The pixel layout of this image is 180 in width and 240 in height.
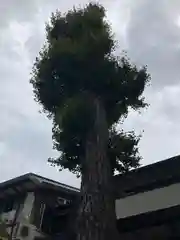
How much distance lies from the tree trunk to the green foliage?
0.42m

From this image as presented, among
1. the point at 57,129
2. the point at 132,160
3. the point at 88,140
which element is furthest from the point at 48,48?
the point at 132,160

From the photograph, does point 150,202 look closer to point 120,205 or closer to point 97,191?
point 120,205

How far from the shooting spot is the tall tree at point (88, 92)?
12.0 metres

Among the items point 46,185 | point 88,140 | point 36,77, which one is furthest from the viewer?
point 46,185

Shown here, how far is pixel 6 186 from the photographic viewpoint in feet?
50.9

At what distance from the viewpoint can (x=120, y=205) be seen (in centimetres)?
1304

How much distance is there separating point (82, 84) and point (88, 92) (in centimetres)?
30

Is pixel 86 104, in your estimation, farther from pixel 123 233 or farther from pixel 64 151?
pixel 123 233

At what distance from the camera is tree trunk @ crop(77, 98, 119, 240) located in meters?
10.6

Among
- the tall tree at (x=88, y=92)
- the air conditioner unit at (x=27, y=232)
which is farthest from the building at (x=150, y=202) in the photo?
the air conditioner unit at (x=27, y=232)

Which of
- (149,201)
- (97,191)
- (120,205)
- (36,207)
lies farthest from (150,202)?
(36,207)

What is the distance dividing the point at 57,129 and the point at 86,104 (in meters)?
1.57

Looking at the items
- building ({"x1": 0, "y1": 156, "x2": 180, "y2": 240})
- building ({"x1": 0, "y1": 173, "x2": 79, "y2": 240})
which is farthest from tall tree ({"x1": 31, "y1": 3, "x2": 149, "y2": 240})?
building ({"x1": 0, "y1": 173, "x2": 79, "y2": 240})

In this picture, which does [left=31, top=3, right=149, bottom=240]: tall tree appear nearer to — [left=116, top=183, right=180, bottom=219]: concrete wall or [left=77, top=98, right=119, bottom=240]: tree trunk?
[left=77, top=98, right=119, bottom=240]: tree trunk
